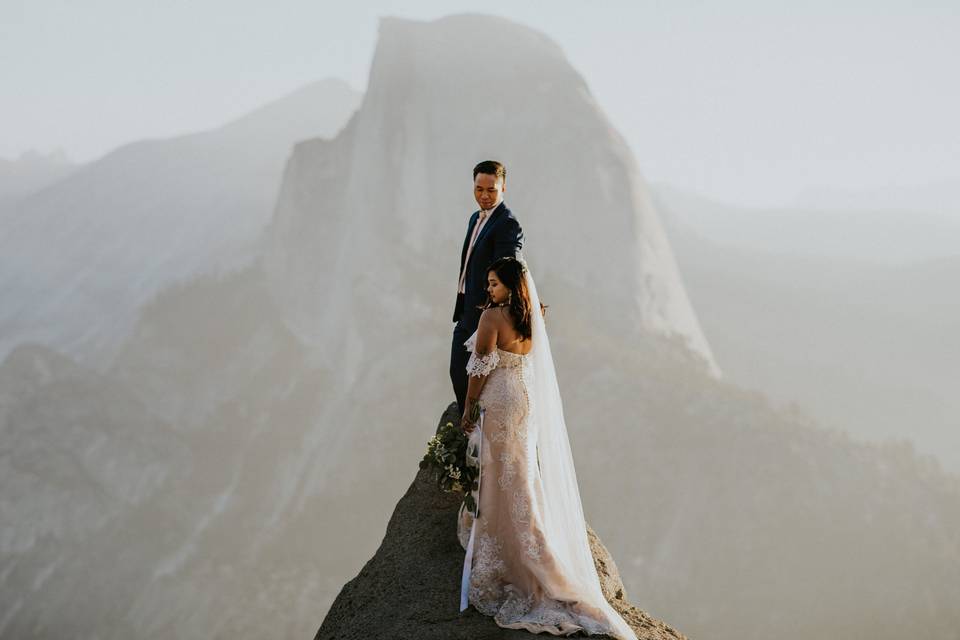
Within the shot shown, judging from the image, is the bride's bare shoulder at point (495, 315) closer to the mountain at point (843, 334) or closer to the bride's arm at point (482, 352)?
the bride's arm at point (482, 352)

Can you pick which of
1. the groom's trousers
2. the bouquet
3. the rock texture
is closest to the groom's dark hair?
the groom's trousers

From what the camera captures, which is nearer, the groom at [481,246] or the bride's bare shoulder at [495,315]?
the bride's bare shoulder at [495,315]

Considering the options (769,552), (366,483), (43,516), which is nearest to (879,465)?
(769,552)

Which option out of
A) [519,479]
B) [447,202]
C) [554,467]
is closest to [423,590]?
[519,479]

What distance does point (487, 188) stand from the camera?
17.2 ft

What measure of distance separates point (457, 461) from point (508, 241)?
55.3 inches

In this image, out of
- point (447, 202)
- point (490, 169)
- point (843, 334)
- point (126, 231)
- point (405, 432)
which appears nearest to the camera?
point (490, 169)

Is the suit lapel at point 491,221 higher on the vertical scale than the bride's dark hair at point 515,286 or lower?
higher

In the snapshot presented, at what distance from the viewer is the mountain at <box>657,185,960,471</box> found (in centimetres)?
4506

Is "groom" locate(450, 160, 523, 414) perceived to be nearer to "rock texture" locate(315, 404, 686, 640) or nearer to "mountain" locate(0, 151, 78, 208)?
"rock texture" locate(315, 404, 686, 640)

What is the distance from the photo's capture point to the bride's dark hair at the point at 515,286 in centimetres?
472

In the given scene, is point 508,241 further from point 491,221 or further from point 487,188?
point 487,188

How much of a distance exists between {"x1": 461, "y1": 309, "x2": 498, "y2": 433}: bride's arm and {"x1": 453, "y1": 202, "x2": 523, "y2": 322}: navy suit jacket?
1.16ft

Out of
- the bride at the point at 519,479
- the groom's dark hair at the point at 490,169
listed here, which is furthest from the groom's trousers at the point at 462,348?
the groom's dark hair at the point at 490,169
